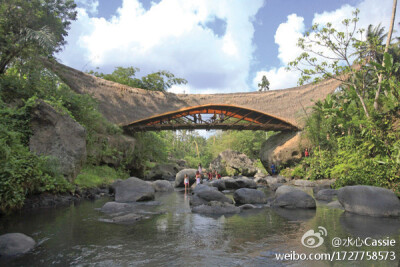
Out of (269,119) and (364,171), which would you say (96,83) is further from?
(364,171)

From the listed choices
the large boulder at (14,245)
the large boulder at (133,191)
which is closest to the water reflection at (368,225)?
the large boulder at (14,245)

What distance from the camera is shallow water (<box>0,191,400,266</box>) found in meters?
3.71

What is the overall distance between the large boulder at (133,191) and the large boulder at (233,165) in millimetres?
15738

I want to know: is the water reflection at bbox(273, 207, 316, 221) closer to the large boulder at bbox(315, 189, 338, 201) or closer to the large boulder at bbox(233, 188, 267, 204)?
the large boulder at bbox(233, 188, 267, 204)

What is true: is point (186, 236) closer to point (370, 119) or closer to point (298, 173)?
point (370, 119)

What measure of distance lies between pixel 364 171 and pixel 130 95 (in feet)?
52.1

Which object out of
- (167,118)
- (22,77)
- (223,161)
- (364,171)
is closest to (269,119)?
(223,161)

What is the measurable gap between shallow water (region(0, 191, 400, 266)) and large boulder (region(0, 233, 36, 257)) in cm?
13

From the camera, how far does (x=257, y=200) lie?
357 inches

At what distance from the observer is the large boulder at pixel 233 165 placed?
81.2ft

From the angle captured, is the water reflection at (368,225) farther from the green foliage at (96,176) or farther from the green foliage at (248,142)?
the green foliage at (248,142)

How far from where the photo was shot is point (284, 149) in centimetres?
2055

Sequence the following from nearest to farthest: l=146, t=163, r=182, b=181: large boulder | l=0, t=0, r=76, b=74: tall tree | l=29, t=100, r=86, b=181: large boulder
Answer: l=29, t=100, r=86, b=181: large boulder, l=0, t=0, r=76, b=74: tall tree, l=146, t=163, r=182, b=181: large boulder

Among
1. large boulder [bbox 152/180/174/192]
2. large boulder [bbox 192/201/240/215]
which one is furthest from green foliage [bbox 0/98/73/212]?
large boulder [bbox 152/180/174/192]
